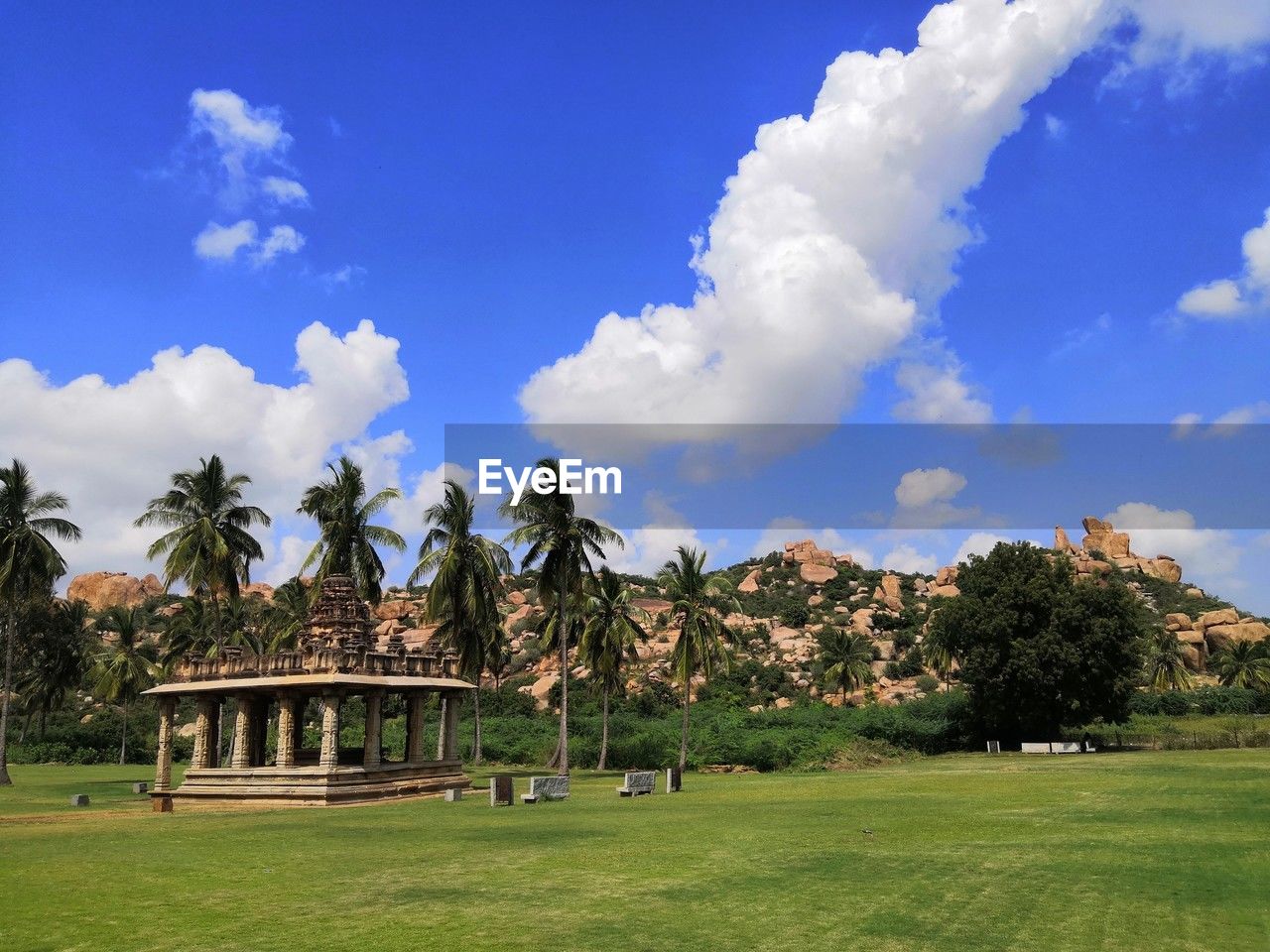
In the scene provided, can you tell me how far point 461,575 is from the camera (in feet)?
153

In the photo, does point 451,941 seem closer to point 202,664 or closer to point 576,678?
point 202,664

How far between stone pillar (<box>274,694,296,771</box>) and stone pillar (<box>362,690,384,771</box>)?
2408 mm

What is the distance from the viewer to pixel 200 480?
47.8 m

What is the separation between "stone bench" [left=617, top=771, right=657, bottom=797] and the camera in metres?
32.2

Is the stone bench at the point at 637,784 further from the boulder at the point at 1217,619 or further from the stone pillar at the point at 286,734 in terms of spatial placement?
the boulder at the point at 1217,619

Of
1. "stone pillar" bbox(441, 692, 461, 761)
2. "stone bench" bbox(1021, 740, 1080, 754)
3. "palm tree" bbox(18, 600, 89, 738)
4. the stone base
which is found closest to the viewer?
the stone base

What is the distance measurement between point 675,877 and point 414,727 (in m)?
24.5

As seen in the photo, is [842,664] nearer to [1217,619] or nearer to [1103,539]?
[1217,619]

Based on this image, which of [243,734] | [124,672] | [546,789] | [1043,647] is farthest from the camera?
[124,672]

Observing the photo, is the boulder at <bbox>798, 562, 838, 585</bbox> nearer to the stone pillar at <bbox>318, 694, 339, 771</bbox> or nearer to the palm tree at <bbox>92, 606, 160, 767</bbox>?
the palm tree at <bbox>92, 606, 160, 767</bbox>

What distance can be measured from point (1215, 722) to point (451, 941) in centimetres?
6541

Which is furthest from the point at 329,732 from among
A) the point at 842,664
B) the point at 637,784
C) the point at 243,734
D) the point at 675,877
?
the point at 842,664

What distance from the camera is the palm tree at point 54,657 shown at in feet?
232

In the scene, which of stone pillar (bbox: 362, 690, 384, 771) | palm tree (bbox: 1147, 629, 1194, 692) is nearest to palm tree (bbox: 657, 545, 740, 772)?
stone pillar (bbox: 362, 690, 384, 771)
